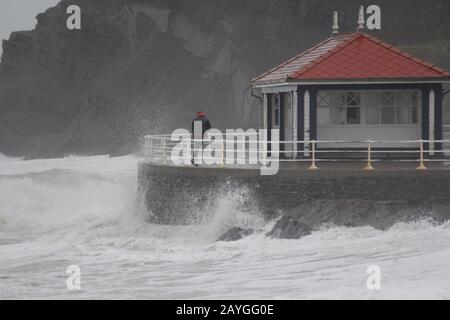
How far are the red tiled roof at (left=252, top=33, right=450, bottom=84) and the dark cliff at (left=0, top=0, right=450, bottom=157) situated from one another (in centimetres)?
5206

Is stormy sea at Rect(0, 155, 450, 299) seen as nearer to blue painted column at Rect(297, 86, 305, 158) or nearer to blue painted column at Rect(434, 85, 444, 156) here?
blue painted column at Rect(297, 86, 305, 158)

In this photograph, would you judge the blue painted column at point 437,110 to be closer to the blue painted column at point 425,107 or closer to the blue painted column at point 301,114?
the blue painted column at point 425,107

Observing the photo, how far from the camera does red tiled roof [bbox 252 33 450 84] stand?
2906 centimetres

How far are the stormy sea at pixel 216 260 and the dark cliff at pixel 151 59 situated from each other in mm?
56062

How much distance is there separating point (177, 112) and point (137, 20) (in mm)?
11676

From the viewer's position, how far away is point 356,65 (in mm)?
29562

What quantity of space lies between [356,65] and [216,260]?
7856 millimetres

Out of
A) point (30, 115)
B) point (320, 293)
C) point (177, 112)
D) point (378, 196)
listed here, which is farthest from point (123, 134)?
point (320, 293)

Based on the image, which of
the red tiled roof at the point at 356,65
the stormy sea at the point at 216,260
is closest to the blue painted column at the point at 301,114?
the red tiled roof at the point at 356,65

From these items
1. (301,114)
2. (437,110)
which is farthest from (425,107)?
(301,114)

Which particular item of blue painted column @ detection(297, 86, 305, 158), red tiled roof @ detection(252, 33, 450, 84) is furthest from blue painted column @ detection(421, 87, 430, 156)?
blue painted column @ detection(297, 86, 305, 158)

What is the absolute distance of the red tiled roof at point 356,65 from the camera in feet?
95.3

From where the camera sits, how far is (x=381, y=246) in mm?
23828

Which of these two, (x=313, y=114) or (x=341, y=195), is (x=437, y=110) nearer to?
(x=313, y=114)
